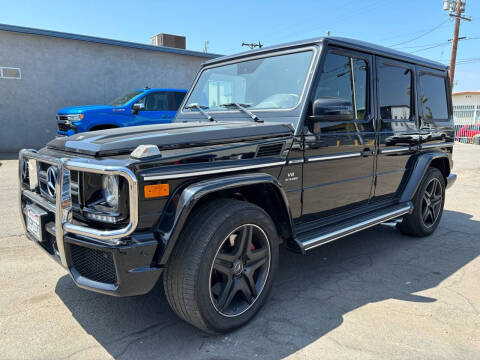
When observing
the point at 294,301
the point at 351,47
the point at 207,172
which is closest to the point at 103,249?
the point at 207,172

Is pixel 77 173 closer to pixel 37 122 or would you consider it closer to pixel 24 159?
pixel 24 159


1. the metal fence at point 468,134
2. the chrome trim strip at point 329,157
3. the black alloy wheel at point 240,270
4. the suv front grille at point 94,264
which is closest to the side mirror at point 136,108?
the chrome trim strip at point 329,157

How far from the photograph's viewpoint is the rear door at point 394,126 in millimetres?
3836

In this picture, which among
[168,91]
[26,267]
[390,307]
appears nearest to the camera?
[390,307]

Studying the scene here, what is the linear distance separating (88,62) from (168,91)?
16.2ft

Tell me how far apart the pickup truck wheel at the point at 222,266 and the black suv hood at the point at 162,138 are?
449 mm

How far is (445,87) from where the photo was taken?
508cm

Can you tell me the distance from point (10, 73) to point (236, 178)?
12.9 metres

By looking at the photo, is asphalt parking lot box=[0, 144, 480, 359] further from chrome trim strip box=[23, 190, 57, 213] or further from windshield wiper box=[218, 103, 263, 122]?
windshield wiper box=[218, 103, 263, 122]

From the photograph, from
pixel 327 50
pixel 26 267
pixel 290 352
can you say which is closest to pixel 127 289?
pixel 290 352

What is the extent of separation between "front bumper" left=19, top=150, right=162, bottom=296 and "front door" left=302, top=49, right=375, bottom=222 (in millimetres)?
1494

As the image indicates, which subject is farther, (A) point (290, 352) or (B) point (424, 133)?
(B) point (424, 133)

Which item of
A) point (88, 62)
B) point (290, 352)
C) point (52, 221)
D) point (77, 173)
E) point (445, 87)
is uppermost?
point (88, 62)

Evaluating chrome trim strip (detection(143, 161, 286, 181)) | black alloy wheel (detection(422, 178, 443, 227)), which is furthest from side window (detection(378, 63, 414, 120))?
chrome trim strip (detection(143, 161, 286, 181))
